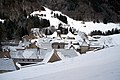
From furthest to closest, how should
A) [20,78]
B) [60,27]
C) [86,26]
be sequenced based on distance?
[86,26] → [60,27] → [20,78]

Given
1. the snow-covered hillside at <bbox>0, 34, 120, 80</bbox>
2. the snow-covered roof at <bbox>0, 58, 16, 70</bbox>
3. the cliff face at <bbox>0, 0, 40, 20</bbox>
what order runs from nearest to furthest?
the snow-covered hillside at <bbox>0, 34, 120, 80</bbox>
the snow-covered roof at <bbox>0, 58, 16, 70</bbox>
the cliff face at <bbox>0, 0, 40, 20</bbox>

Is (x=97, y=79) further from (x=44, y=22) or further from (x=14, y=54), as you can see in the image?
(x=44, y=22)

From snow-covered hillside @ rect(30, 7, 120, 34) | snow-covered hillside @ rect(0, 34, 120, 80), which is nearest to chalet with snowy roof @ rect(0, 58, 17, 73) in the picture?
snow-covered hillside @ rect(0, 34, 120, 80)

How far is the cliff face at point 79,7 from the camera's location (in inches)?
2317

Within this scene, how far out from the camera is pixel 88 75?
1.82 meters

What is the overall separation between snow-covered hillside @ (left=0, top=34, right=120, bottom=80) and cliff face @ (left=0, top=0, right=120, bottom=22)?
55366 millimetres

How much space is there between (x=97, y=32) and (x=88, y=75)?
4527cm

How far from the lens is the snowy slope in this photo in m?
1.82

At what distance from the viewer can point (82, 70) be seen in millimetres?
1941

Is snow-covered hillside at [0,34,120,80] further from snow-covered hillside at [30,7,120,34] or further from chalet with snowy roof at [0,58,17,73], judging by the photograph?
snow-covered hillside at [30,7,120,34]

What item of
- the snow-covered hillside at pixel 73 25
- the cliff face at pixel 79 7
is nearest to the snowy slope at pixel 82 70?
the snow-covered hillside at pixel 73 25

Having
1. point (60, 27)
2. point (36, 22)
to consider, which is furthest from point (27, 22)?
point (60, 27)

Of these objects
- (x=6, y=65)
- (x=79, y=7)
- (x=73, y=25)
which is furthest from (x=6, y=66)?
(x=79, y=7)

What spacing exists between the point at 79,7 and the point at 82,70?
6787 centimetres
